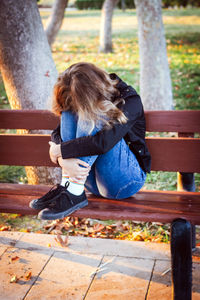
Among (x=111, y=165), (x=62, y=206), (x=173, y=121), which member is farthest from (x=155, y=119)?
(x=62, y=206)

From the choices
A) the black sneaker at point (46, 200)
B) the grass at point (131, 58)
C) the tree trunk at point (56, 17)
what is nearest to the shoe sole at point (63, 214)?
the black sneaker at point (46, 200)

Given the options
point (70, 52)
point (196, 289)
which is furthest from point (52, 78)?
point (70, 52)

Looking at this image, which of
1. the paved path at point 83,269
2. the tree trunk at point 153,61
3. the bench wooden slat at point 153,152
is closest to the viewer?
the paved path at point 83,269

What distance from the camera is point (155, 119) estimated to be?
2.99 meters

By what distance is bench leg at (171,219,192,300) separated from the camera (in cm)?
228

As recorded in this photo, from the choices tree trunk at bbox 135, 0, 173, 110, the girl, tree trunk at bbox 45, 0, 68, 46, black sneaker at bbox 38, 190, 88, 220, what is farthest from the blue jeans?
tree trunk at bbox 45, 0, 68, 46

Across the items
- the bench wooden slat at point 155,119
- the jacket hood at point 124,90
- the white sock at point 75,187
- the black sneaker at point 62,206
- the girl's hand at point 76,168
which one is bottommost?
the black sneaker at point 62,206

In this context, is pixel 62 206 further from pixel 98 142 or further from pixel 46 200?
pixel 98 142

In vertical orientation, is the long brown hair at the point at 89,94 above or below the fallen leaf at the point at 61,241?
above

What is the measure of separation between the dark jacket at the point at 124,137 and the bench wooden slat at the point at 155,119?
0.80ft

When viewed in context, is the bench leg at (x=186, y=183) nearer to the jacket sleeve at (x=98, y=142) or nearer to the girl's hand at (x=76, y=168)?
the jacket sleeve at (x=98, y=142)

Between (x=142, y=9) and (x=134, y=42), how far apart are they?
314 inches

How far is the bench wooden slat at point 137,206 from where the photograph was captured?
2467 millimetres

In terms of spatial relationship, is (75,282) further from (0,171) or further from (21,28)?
(0,171)
